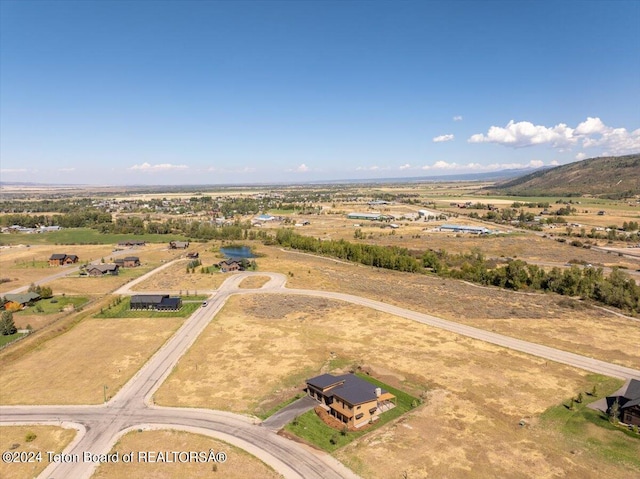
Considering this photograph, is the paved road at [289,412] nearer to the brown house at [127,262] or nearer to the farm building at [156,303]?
the farm building at [156,303]

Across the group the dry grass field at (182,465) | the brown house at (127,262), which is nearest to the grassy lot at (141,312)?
the dry grass field at (182,465)

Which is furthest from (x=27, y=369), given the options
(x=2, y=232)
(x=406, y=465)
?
(x=2, y=232)

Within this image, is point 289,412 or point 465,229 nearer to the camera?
point 289,412

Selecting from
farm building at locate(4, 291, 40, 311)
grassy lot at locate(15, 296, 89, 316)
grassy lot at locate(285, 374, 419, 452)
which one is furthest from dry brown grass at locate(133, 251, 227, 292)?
grassy lot at locate(285, 374, 419, 452)

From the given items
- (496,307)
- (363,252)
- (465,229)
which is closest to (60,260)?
(363,252)

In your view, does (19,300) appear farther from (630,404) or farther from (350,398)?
(630,404)

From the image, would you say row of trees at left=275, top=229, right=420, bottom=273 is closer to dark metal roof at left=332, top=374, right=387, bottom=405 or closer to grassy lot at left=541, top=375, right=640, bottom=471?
grassy lot at left=541, top=375, right=640, bottom=471

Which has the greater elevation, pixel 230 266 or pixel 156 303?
pixel 230 266
